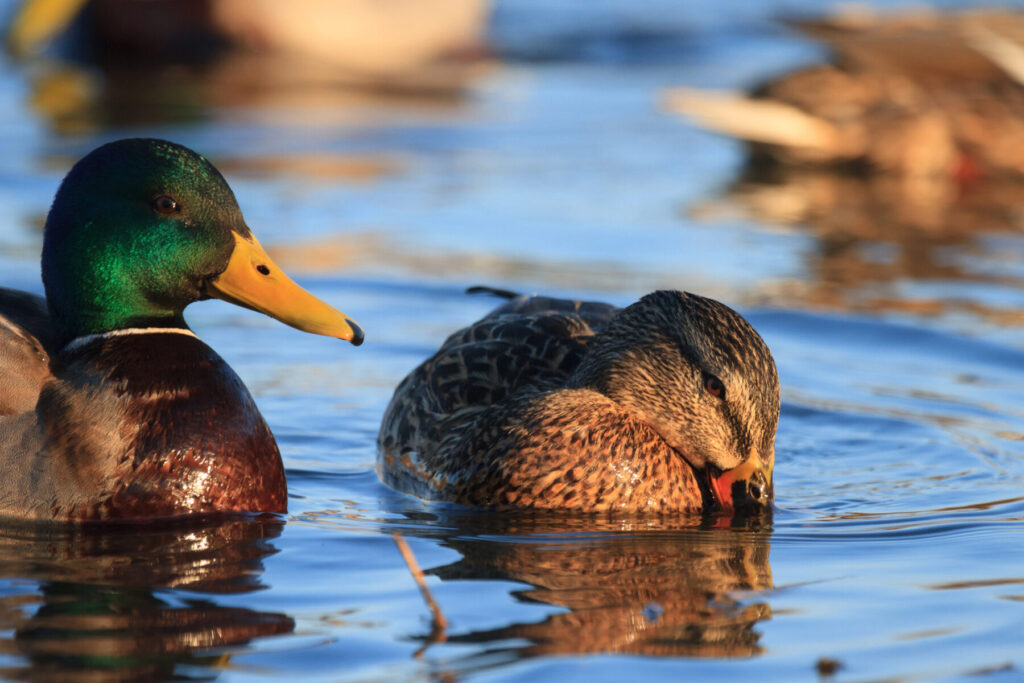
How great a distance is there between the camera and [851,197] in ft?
35.4

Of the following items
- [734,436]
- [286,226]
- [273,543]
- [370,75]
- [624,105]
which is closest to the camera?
[273,543]

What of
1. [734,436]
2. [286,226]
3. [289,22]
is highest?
[289,22]

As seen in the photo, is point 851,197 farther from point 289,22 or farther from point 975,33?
point 289,22

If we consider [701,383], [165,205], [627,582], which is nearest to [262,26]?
[165,205]

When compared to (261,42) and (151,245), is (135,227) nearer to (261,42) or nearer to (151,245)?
(151,245)

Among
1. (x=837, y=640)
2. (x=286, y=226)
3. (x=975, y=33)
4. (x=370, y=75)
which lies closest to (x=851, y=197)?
(x=975, y=33)

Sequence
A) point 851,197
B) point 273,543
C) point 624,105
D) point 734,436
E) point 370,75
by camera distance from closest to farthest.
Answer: point 273,543, point 734,436, point 851,197, point 624,105, point 370,75

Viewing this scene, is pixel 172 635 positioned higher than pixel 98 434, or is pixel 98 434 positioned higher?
pixel 98 434

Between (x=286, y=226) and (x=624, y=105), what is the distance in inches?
179

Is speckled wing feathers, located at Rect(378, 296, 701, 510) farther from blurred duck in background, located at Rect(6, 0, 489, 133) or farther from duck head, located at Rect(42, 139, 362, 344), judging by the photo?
blurred duck in background, located at Rect(6, 0, 489, 133)

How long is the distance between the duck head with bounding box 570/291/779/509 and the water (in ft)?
0.70

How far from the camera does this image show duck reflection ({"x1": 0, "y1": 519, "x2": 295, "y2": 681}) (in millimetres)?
3949

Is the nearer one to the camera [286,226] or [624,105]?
[286,226]

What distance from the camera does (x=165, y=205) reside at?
5.18 m
